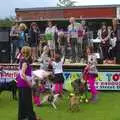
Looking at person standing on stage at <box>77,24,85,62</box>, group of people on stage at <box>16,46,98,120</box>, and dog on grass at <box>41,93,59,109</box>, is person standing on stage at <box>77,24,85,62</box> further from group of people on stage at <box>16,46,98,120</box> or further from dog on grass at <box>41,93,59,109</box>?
dog on grass at <box>41,93,59,109</box>

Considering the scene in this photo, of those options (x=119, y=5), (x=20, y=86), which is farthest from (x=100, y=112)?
(x=119, y=5)

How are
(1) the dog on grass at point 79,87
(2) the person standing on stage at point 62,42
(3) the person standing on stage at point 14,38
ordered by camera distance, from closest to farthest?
(1) the dog on grass at point 79,87 < (2) the person standing on stage at point 62,42 < (3) the person standing on stage at point 14,38

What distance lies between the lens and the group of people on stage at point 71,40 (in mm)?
22578

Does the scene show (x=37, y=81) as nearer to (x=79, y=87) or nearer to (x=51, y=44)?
(x=79, y=87)

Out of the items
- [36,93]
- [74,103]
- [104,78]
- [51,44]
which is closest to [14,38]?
[51,44]

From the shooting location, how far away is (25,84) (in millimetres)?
13992

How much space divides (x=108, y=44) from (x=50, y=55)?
249 cm

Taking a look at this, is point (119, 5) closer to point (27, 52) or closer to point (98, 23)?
point (98, 23)

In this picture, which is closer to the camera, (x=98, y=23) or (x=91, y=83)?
(x=91, y=83)

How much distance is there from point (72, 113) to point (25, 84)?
10.8ft

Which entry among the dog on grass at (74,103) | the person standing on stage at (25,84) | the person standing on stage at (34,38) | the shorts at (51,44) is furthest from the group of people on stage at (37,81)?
the person standing on stage at (34,38)

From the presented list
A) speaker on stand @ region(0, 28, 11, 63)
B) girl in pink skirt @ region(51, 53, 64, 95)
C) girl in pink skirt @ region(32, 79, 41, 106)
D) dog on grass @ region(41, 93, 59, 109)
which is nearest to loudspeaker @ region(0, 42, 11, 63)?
speaker on stand @ region(0, 28, 11, 63)

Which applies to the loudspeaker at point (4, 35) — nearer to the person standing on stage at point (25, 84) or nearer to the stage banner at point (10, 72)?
the stage banner at point (10, 72)

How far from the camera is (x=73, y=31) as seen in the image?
22.5 metres
